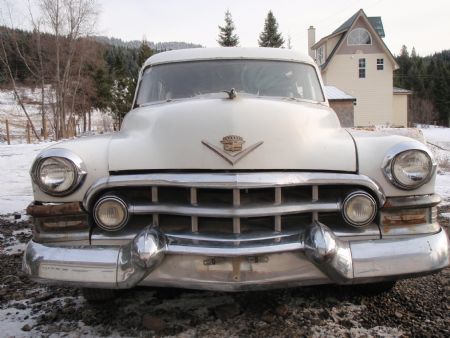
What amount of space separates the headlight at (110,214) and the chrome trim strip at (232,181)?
0.20 ft

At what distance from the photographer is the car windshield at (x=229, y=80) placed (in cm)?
349

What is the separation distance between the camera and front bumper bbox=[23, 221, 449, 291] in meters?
2.15

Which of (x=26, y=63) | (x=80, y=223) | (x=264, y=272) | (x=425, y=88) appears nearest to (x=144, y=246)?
(x=80, y=223)

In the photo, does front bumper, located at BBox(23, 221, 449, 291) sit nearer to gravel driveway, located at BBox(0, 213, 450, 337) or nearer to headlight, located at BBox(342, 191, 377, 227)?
headlight, located at BBox(342, 191, 377, 227)

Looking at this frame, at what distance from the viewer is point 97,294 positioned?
2740 millimetres

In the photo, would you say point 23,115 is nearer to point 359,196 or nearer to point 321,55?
point 321,55

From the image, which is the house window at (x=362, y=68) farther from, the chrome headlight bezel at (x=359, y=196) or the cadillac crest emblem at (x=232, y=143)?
the cadillac crest emblem at (x=232, y=143)

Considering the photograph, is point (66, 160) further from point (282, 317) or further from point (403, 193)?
point (403, 193)

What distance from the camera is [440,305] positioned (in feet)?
9.12

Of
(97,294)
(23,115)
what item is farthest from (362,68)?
(23,115)

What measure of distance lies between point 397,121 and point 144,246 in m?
37.1

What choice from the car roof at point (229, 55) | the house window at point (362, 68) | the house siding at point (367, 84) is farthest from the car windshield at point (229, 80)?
the house window at point (362, 68)

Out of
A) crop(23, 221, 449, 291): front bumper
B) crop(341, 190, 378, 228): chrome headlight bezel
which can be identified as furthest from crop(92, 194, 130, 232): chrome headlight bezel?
crop(341, 190, 378, 228): chrome headlight bezel

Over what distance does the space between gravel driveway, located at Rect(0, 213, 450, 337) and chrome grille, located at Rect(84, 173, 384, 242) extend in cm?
64
